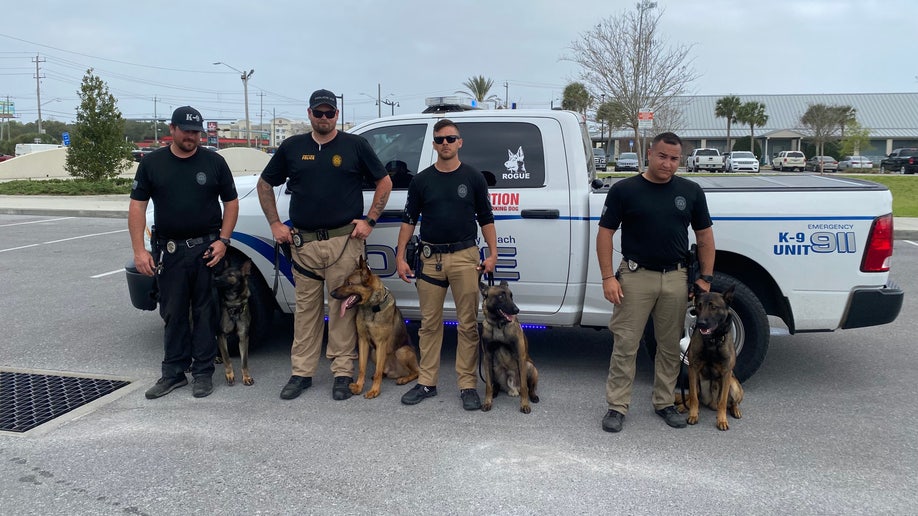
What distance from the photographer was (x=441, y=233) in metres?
4.25

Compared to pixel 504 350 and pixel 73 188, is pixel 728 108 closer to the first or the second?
pixel 73 188

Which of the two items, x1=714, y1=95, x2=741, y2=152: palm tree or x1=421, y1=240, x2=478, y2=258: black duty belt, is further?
x1=714, y1=95, x2=741, y2=152: palm tree

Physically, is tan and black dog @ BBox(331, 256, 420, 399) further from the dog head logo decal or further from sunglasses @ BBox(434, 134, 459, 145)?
the dog head logo decal

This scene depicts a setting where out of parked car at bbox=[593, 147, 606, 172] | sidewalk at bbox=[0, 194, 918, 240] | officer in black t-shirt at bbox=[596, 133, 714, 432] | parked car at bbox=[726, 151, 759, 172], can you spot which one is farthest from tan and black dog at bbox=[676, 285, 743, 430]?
parked car at bbox=[726, 151, 759, 172]

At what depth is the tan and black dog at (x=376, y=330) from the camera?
444 cm

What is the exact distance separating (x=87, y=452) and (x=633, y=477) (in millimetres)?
2915

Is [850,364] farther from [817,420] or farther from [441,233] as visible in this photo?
[441,233]

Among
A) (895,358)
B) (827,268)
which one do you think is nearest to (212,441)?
(827,268)

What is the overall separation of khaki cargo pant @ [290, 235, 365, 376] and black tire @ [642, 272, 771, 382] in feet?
7.56

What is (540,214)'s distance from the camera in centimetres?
458

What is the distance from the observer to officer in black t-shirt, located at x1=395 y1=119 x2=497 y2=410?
13.8 feet

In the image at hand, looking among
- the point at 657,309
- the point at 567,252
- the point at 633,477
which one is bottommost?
the point at 633,477

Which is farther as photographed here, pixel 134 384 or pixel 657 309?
pixel 134 384

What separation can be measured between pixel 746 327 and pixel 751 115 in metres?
56.7
